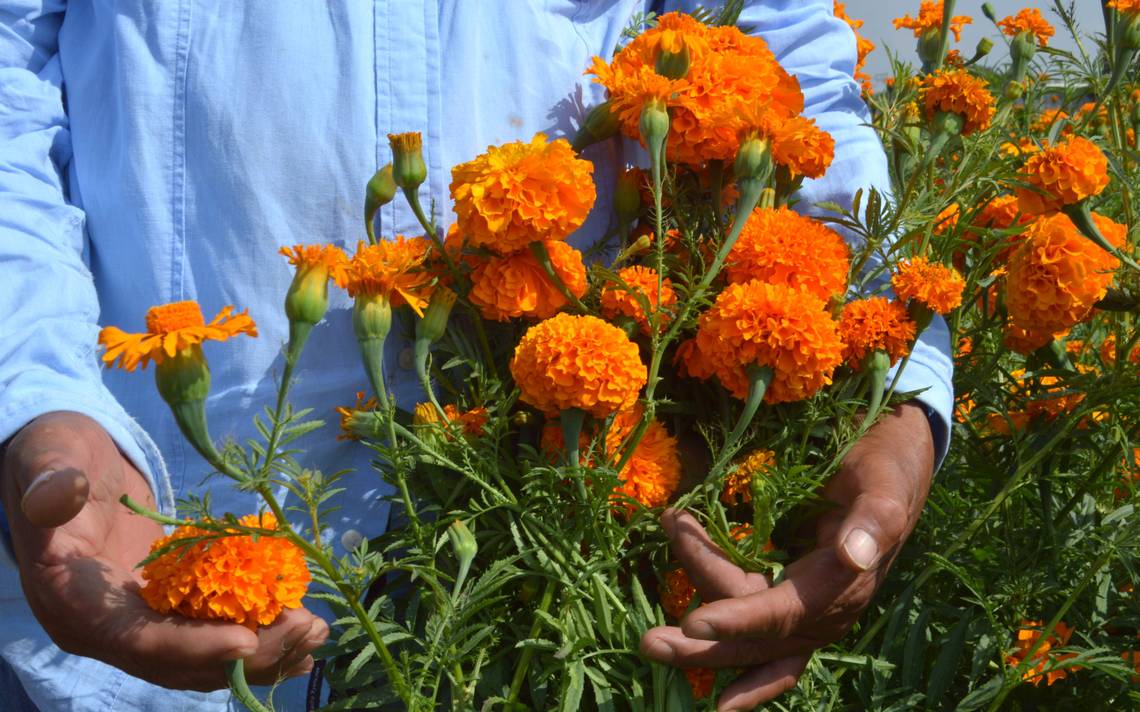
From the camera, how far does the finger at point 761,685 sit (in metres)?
0.92

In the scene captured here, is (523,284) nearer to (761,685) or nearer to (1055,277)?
(761,685)

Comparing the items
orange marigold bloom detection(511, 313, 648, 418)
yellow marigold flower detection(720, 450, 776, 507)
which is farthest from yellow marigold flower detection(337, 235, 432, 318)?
yellow marigold flower detection(720, 450, 776, 507)

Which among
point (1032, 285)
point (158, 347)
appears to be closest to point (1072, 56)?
point (1032, 285)

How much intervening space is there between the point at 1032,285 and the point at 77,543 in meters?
0.93

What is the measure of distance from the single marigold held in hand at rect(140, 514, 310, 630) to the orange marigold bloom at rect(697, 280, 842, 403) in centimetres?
39

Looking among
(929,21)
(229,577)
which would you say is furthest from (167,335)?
(929,21)

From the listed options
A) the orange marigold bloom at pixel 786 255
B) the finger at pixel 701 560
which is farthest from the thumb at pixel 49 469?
the orange marigold bloom at pixel 786 255

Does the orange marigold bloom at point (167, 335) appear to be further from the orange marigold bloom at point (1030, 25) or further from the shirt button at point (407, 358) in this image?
the orange marigold bloom at point (1030, 25)

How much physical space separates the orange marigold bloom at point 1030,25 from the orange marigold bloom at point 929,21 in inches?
3.6

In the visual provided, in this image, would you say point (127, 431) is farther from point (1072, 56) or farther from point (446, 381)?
point (1072, 56)

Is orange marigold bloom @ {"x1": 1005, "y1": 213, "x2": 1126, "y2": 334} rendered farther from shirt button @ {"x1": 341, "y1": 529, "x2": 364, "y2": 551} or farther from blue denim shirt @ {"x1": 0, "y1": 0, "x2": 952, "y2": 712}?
shirt button @ {"x1": 341, "y1": 529, "x2": 364, "y2": 551}

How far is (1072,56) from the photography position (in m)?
1.60

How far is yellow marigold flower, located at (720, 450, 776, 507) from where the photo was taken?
0.98m

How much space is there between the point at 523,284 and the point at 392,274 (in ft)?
0.37
